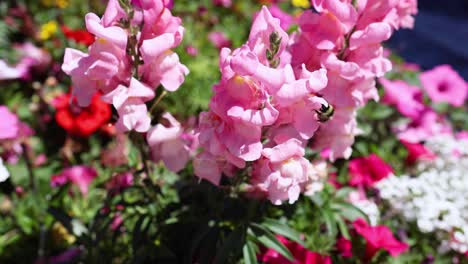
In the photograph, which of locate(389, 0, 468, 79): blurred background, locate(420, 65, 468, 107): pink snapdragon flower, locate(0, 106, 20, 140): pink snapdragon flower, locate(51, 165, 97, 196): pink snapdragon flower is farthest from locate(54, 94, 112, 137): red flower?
locate(389, 0, 468, 79): blurred background

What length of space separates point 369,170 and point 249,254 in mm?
686

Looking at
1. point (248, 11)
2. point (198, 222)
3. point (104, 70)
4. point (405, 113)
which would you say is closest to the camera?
point (104, 70)

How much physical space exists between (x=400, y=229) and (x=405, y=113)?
64 centimetres

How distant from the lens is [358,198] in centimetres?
173

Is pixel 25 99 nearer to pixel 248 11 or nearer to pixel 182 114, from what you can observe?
pixel 182 114

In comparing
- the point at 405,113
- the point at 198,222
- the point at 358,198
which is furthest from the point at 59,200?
the point at 405,113

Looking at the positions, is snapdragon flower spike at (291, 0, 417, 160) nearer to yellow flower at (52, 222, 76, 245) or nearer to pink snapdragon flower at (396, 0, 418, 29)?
pink snapdragon flower at (396, 0, 418, 29)

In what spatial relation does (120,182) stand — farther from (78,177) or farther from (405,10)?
(405,10)

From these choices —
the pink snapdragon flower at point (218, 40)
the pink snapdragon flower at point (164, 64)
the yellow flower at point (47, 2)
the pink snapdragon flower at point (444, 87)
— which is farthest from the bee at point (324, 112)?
the yellow flower at point (47, 2)

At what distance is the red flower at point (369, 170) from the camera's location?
1.73 meters

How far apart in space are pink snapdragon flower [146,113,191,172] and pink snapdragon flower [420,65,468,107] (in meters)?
1.57

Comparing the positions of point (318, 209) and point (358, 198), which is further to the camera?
point (358, 198)

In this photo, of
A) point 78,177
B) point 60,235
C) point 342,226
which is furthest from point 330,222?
point 78,177

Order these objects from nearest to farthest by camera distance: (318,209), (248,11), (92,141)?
(318,209)
(92,141)
(248,11)
